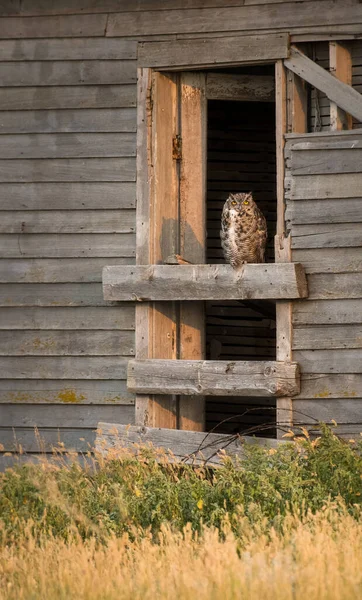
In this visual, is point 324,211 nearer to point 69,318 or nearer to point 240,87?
point 240,87

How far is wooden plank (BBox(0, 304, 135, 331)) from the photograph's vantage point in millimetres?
8984

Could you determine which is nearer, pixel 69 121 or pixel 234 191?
pixel 69 121

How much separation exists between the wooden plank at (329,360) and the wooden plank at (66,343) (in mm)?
1364

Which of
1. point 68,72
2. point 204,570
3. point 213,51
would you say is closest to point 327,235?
point 213,51

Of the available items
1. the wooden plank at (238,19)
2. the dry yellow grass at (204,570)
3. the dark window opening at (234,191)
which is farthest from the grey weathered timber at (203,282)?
the dark window opening at (234,191)

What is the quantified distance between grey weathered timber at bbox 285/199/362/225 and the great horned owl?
0.42 m

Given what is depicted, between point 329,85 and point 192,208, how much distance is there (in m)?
1.53

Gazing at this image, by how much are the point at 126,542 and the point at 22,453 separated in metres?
3.03

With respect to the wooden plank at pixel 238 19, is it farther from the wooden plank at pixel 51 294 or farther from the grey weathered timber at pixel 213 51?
the wooden plank at pixel 51 294

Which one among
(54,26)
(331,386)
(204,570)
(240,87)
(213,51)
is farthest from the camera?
(240,87)

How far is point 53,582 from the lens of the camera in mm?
5449

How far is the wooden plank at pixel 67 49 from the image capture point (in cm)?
902

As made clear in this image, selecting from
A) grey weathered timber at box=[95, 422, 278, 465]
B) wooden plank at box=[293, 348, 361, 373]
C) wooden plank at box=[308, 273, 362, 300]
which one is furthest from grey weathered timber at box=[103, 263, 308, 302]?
grey weathered timber at box=[95, 422, 278, 465]

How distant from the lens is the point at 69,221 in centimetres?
907
